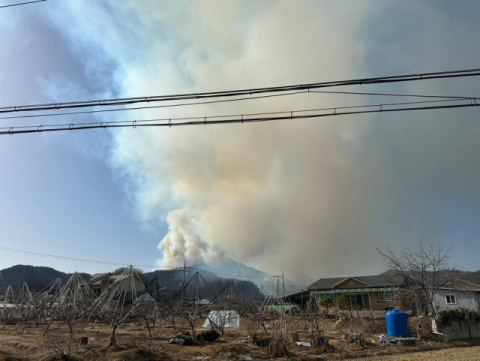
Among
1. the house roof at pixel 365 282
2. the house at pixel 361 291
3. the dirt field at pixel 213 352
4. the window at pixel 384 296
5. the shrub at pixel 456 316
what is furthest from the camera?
the house roof at pixel 365 282

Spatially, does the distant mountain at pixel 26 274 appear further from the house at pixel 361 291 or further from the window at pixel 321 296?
the house at pixel 361 291

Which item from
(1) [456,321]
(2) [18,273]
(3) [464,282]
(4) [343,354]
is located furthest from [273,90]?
(2) [18,273]

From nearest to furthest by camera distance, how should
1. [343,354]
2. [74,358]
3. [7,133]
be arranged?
[7,133] < [74,358] < [343,354]

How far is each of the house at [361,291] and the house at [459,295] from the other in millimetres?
6935

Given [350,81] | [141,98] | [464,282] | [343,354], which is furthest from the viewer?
[464,282]

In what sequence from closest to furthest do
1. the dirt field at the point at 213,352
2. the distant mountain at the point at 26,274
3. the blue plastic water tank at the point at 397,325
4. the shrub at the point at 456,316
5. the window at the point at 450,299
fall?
the dirt field at the point at 213,352 < the blue plastic water tank at the point at 397,325 < the shrub at the point at 456,316 < the window at the point at 450,299 < the distant mountain at the point at 26,274

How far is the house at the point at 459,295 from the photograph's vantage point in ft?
107

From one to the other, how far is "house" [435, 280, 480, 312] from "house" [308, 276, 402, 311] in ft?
22.8

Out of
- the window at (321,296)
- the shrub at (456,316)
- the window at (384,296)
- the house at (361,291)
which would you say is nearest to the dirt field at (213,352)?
the shrub at (456,316)

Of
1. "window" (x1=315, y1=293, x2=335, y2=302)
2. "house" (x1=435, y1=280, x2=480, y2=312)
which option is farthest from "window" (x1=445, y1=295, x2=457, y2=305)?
"window" (x1=315, y1=293, x2=335, y2=302)

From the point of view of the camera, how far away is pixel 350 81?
8.02 m

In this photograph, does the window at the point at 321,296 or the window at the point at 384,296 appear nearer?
the window at the point at 384,296

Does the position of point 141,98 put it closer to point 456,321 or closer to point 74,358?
point 74,358

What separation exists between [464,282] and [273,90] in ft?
119
